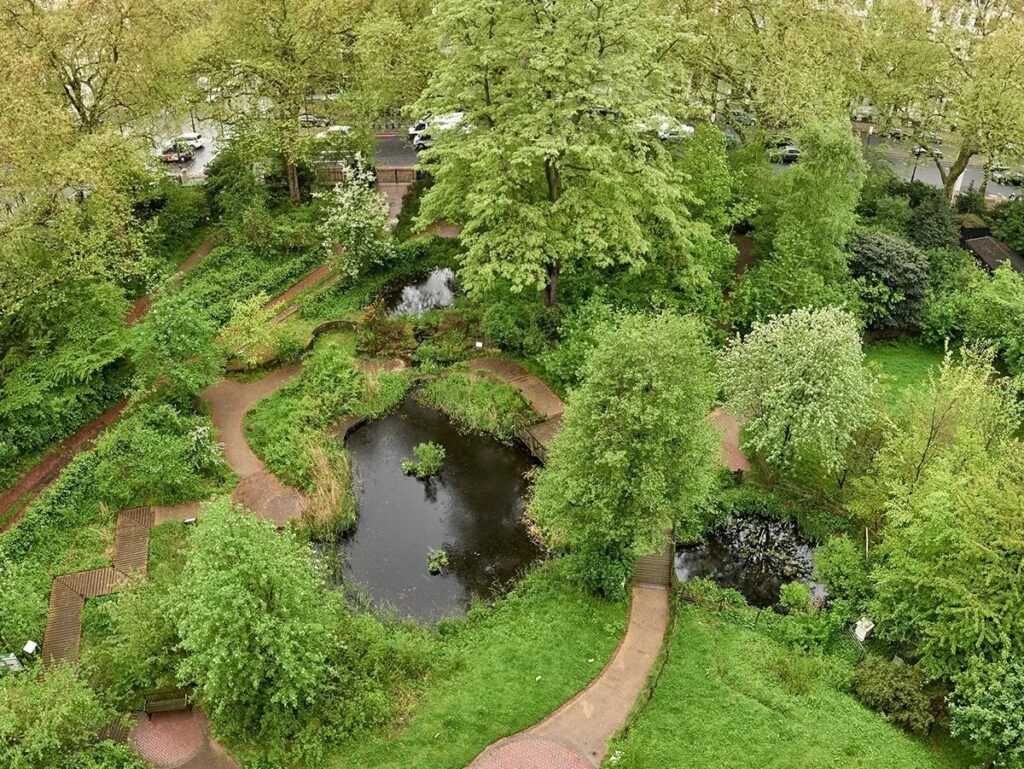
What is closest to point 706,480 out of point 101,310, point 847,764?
point 847,764

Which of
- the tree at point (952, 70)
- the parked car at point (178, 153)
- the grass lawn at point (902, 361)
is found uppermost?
the tree at point (952, 70)

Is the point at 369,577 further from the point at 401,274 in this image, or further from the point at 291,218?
the point at 291,218

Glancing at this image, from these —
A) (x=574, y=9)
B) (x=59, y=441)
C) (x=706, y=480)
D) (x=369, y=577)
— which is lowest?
(x=369, y=577)

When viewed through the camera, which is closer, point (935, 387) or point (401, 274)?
point (935, 387)

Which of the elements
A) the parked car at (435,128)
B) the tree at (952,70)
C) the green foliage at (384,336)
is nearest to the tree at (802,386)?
the green foliage at (384,336)

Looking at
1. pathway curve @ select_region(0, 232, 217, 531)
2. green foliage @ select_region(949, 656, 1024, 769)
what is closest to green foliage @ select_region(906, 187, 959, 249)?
green foliage @ select_region(949, 656, 1024, 769)

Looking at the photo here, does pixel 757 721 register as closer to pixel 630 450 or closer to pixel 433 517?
pixel 630 450

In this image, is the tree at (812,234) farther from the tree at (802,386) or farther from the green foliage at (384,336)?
the green foliage at (384,336)

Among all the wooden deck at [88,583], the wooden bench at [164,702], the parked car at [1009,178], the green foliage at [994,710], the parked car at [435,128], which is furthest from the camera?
the parked car at [1009,178]
